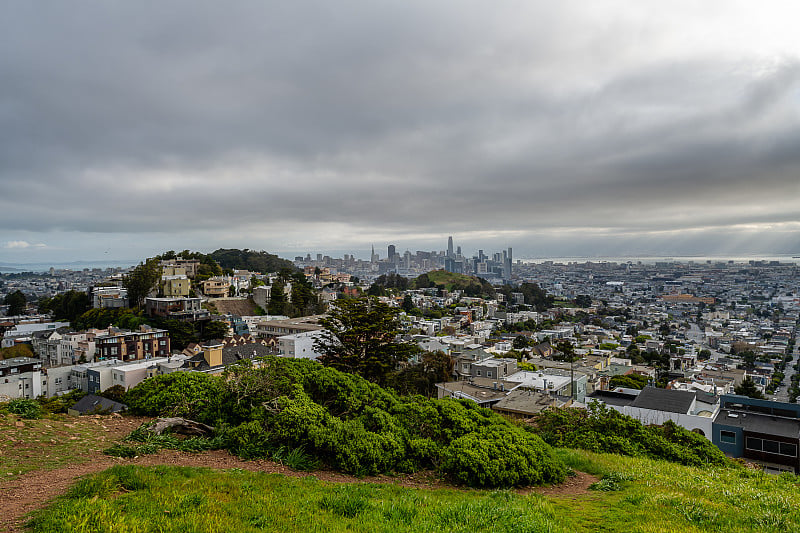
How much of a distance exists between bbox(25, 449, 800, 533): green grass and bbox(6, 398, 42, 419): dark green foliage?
3.78 m

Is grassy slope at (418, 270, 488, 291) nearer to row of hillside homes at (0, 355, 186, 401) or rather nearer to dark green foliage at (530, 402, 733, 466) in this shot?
row of hillside homes at (0, 355, 186, 401)

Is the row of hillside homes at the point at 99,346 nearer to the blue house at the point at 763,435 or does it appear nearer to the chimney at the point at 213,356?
the chimney at the point at 213,356

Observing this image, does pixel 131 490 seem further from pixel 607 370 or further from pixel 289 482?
pixel 607 370

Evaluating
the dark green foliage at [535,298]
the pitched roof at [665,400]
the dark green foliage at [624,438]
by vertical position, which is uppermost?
the dark green foliage at [624,438]

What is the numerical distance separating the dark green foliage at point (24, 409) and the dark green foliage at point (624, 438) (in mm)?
8422

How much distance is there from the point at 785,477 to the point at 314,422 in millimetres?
6915

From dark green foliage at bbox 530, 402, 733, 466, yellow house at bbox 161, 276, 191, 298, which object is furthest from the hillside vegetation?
dark green foliage at bbox 530, 402, 733, 466

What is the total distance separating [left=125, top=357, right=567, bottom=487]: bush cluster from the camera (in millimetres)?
5766

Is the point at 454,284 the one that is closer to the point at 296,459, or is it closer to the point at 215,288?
the point at 215,288

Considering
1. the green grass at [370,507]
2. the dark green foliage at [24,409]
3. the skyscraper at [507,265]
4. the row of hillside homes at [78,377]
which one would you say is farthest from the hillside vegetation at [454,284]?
the green grass at [370,507]

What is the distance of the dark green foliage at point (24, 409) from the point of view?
22.9 ft

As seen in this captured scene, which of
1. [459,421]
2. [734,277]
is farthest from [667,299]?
[459,421]

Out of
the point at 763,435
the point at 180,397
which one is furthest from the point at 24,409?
the point at 763,435

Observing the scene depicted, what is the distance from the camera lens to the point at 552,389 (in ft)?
77.2
